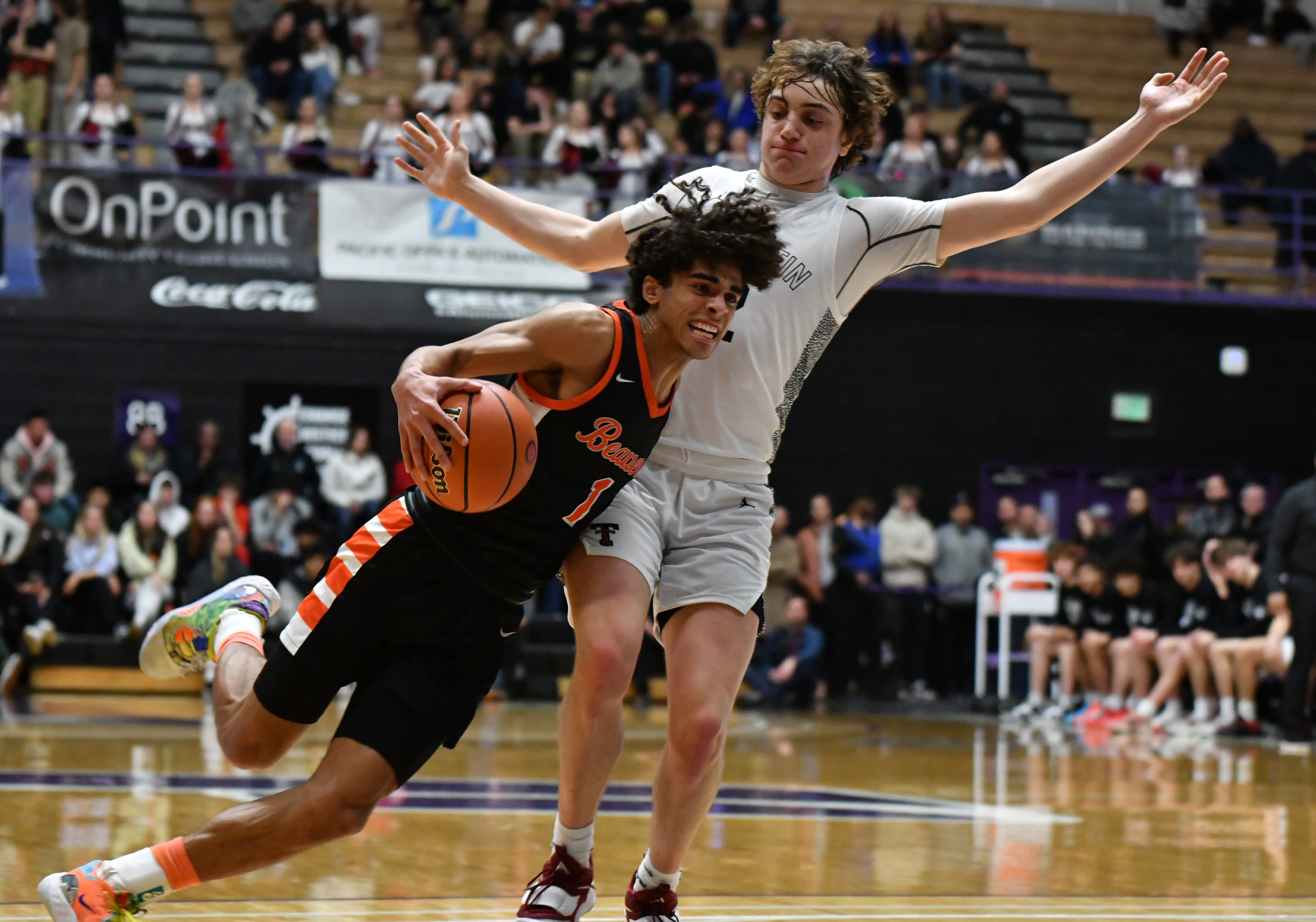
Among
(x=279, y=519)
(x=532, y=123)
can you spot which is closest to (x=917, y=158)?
(x=532, y=123)

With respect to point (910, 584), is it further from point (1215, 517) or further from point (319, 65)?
point (319, 65)

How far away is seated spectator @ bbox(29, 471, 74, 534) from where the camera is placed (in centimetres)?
1331

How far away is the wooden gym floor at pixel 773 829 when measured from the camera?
4.93 meters

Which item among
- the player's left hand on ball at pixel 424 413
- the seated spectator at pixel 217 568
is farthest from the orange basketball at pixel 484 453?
the seated spectator at pixel 217 568

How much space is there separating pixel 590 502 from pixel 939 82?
16196 millimetres

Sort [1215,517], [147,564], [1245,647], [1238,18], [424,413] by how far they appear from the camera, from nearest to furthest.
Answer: [424,413] < [1245,647] < [147,564] < [1215,517] < [1238,18]

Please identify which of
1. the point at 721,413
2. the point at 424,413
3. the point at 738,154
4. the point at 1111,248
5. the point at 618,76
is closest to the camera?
the point at 424,413

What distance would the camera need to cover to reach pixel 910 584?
15000mm

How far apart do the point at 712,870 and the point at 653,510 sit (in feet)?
5.64

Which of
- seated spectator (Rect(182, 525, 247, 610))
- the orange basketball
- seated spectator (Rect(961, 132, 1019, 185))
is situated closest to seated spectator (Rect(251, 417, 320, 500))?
seated spectator (Rect(182, 525, 247, 610))

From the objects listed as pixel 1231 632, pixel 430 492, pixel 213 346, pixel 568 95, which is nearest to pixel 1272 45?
pixel 568 95

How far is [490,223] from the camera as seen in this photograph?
479 centimetres

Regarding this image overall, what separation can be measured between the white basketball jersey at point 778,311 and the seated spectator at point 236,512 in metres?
9.18

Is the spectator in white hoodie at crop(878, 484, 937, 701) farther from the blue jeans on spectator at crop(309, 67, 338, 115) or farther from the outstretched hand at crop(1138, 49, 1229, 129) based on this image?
the outstretched hand at crop(1138, 49, 1229, 129)
